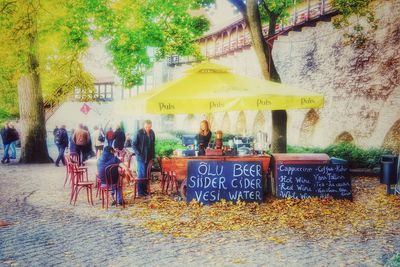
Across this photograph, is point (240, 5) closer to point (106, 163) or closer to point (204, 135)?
point (204, 135)

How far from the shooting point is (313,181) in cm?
955

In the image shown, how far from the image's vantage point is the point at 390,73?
56.7 feet

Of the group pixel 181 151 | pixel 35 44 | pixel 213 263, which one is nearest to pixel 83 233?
pixel 213 263

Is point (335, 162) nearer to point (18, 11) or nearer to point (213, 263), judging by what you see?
point (213, 263)

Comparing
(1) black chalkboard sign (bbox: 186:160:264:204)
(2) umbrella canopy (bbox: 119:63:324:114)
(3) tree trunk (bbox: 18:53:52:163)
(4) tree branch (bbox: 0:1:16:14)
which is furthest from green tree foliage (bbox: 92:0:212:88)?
(1) black chalkboard sign (bbox: 186:160:264:204)

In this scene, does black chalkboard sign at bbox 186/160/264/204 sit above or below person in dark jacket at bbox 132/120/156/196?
below

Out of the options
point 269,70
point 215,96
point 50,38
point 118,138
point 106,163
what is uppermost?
point 50,38

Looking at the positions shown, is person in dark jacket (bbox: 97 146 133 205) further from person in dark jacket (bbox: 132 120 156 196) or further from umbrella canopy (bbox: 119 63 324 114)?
person in dark jacket (bbox: 132 120 156 196)

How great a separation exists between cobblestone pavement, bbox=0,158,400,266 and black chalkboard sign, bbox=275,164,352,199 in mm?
2724

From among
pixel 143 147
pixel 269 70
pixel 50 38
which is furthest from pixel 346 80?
pixel 50 38

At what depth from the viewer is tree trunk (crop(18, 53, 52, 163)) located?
61.8 feet

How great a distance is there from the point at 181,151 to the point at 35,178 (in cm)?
615

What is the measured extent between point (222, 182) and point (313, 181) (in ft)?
6.49

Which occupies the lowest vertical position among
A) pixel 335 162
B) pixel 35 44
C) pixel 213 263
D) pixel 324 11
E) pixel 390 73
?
pixel 213 263
